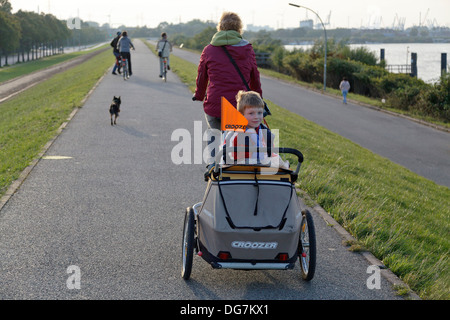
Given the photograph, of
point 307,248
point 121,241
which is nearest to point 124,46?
point 121,241

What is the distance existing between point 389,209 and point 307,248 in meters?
4.07

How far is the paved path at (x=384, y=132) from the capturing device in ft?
60.3

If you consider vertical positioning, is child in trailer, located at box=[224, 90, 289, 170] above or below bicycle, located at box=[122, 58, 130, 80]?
below

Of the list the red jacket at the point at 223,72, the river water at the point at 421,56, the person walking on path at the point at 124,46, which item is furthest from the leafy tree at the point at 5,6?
the red jacket at the point at 223,72

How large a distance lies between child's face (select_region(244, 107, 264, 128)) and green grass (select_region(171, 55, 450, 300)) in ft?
5.87

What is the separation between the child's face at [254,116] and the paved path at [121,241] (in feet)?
4.22

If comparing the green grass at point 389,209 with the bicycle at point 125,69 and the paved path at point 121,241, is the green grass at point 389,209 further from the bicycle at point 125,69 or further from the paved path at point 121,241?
the bicycle at point 125,69

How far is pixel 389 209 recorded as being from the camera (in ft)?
28.0

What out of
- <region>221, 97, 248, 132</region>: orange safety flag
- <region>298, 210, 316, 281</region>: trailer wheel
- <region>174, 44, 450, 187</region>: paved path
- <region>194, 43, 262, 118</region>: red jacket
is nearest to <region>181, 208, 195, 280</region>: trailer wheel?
<region>221, 97, 248, 132</region>: orange safety flag

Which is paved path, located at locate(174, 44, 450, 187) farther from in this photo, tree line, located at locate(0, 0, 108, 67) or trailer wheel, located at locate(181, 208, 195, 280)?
tree line, located at locate(0, 0, 108, 67)

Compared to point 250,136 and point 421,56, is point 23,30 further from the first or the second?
point 250,136

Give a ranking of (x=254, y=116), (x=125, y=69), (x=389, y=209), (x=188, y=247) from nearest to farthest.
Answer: (x=188, y=247), (x=254, y=116), (x=389, y=209), (x=125, y=69)

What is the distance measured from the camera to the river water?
194 feet
